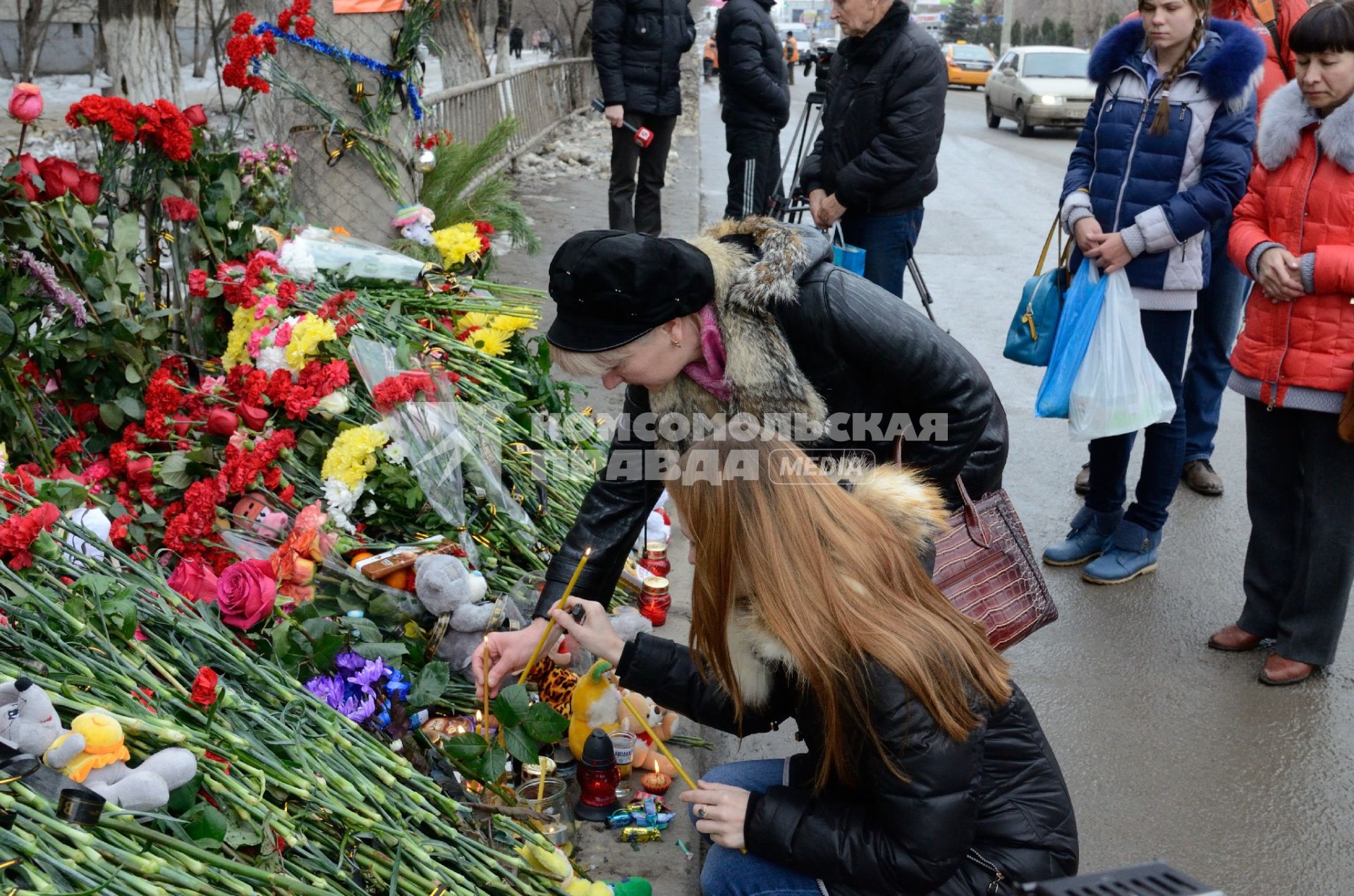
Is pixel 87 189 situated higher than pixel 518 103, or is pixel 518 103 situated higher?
pixel 518 103

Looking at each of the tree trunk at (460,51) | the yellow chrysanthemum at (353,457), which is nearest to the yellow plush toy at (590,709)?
the yellow chrysanthemum at (353,457)

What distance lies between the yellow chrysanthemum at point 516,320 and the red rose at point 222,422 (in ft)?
3.36

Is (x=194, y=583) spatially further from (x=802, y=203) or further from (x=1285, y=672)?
(x=802, y=203)

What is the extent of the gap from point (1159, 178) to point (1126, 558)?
51.2 inches

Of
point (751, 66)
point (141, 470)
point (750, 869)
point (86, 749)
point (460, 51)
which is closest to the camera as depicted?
point (86, 749)

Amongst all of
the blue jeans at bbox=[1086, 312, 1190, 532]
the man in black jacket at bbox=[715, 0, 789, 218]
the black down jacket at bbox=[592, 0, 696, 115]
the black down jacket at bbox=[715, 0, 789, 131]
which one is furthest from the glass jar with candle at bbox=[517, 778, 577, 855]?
the black down jacket at bbox=[592, 0, 696, 115]

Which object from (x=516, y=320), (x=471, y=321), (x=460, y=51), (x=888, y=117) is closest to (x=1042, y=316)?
(x=888, y=117)

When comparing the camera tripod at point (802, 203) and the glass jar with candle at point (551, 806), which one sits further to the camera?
the camera tripod at point (802, 203)

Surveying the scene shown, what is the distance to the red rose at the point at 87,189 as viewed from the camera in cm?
325

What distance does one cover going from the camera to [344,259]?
13.3 ft

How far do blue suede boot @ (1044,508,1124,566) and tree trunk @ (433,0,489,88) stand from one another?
14.1 m

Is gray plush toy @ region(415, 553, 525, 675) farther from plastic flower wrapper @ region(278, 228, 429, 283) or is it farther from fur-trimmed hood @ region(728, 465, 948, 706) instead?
plastic flower wrapper @ region(278, 228, 429, 283)

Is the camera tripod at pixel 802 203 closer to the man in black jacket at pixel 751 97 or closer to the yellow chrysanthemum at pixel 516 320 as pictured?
the man in black jacket at pixel 751 97

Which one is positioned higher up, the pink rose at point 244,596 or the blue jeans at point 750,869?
the pink rose at point 244,596
